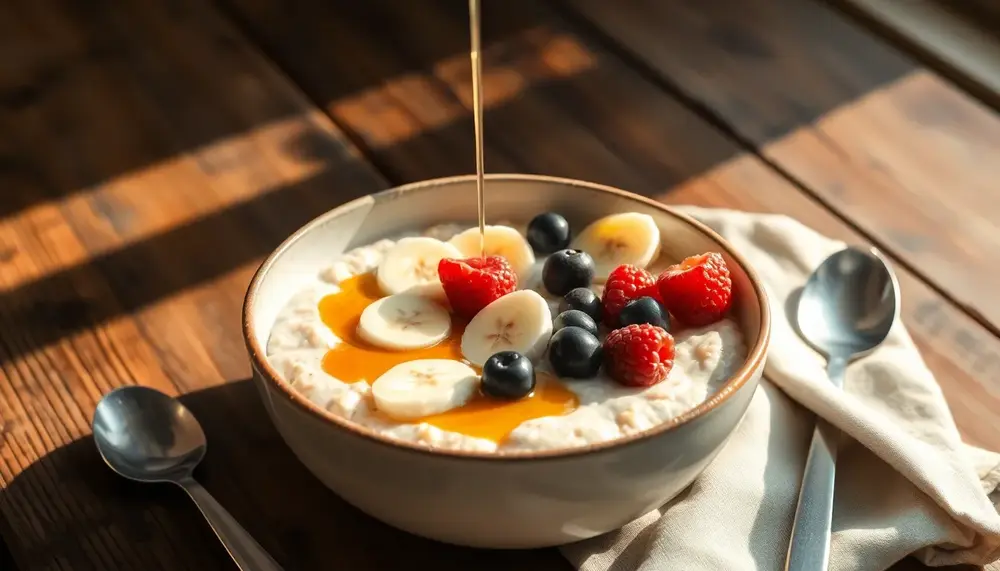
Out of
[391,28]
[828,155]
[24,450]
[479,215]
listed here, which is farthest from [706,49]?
[24,450]

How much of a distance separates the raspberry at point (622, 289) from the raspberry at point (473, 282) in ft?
0.35

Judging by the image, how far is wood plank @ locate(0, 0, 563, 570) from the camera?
42.4 inches

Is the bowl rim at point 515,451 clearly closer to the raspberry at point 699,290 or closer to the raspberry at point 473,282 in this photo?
the raspberry at point 699,290

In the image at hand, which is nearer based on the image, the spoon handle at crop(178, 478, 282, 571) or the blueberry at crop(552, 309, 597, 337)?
the spoon handle at crop(178, 478, 282, 571)

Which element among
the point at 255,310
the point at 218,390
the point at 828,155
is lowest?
the point at 828,155

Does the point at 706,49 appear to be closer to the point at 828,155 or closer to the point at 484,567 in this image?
the point at 828,155

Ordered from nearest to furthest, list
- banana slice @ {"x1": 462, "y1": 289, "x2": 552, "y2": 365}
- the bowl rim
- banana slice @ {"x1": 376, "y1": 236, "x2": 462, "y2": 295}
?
the bowl rim < banana slice @ {"x1": 462, "y1": 289, "x2": 552, "y2": 365} < banana slice @ {"x1": 376, "y1": 236, "x2": 462, "y2": 295}

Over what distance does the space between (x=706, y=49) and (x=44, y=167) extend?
1.05 meters

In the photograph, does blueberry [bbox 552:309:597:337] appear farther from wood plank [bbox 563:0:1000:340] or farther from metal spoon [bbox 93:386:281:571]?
wood plank [bbox 563:0:1000:340]

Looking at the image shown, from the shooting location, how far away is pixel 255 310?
113 centimetres

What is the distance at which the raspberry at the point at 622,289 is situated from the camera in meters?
1.19

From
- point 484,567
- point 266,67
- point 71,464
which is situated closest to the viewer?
point 484,567

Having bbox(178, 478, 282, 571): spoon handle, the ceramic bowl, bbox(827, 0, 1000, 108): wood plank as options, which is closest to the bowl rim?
the ceramic bowl

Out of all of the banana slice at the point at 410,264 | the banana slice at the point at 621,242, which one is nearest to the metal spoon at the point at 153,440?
the banana slice at the point at 410,264
